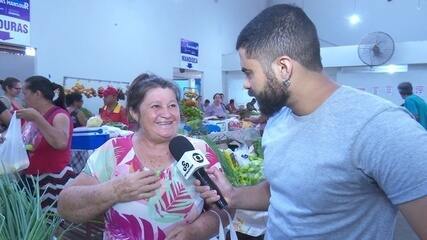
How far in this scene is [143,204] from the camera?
4.30 feet

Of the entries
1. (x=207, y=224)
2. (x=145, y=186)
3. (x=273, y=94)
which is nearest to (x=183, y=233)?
(x=207, y=224)

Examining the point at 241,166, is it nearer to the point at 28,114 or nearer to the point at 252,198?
the point at 252,198

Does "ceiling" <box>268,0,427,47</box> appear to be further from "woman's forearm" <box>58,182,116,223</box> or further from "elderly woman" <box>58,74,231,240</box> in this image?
"woman's forearm" <box>58,182,116,223</box>

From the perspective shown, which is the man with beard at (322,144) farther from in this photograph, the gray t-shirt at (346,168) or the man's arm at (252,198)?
the man's arm at (252,198)

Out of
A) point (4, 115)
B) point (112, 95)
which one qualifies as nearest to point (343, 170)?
point (4, 115)

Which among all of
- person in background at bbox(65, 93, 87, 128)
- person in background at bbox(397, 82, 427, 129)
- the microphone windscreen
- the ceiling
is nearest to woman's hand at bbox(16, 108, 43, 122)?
the microphone windscreen

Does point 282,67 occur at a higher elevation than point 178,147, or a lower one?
higher

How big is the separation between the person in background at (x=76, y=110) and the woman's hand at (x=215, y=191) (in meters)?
4.03

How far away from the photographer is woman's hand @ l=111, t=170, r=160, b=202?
46.9 inches

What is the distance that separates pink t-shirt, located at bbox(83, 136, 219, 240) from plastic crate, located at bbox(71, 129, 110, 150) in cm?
222

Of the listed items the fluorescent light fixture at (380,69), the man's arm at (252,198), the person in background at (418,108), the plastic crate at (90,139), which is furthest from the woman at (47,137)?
the fluorescent light fixture at (380,69)

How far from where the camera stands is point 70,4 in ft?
23.0

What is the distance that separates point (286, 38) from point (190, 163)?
514mm

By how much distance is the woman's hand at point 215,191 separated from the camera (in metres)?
1.17
